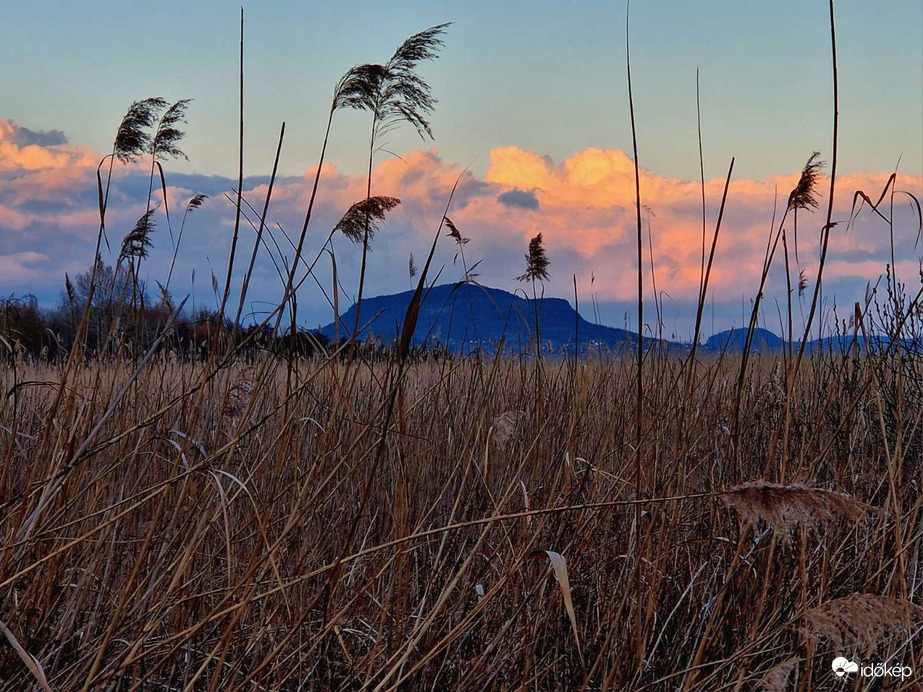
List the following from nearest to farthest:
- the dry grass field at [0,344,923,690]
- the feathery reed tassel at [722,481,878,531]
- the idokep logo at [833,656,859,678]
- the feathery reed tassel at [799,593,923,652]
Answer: the feathery reed tassel at [722,481,878,531] < the feathery reed tassel at [799,593,923,652] < the dry grass field at [0,344,923,690] < the idokep logo at [833,656,859,678]

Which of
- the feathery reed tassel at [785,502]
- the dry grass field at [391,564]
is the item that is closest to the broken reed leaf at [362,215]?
the dry grass field at [391,564]

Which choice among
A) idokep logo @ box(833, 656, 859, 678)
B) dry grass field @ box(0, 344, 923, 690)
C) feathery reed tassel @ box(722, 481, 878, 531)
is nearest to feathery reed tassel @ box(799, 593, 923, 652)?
dry grass field @ box(0, 344, 923, 690)

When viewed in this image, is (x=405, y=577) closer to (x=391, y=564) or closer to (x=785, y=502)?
(x=391, y=564)

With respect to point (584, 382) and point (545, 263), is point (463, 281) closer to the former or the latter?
point (584, 382)

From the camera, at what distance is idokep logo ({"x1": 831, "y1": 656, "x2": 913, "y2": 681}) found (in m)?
1.76

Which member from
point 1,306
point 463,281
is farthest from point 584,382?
point 1,306

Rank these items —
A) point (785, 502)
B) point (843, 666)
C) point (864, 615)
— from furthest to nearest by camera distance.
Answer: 1. point (843, 666)
2. point (864, 615)
3. point (785, 502)

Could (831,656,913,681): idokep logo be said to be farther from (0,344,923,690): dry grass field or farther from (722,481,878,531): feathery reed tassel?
(722,481,878,531): feathery reed tassel

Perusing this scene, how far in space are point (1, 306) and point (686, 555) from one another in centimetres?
265

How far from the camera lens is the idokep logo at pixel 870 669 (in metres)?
1.76

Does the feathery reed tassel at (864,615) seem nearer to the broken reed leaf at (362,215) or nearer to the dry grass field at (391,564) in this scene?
the dry grass field at (391,564)

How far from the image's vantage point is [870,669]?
1880 millimetres

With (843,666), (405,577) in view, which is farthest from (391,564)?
(843,666)

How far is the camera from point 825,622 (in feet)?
3.81
